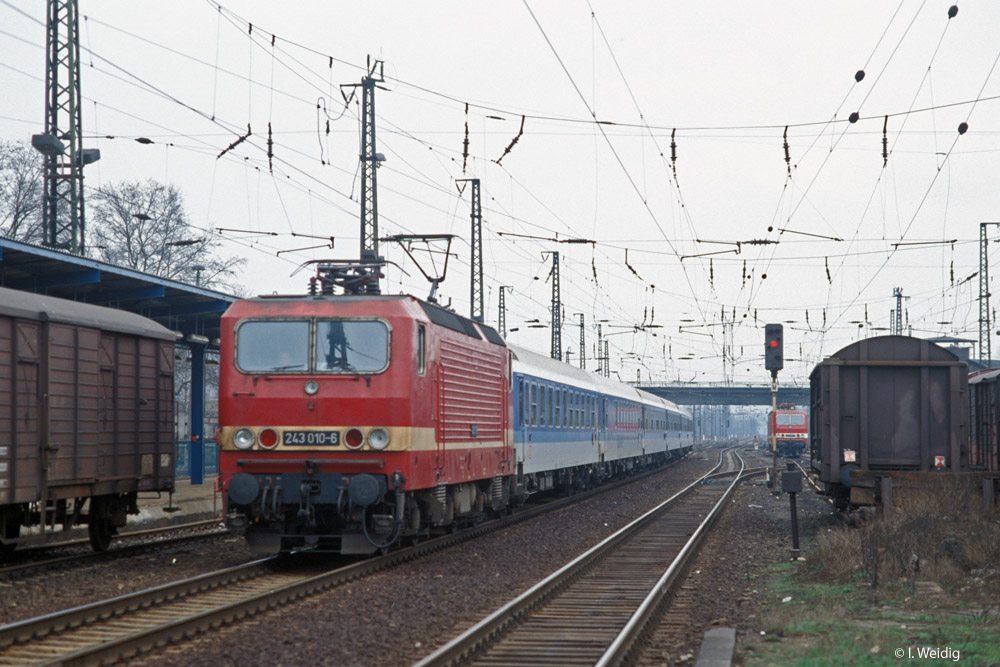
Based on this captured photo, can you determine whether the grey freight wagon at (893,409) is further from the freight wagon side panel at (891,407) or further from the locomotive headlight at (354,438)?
the locomotive headlight at (354,438)

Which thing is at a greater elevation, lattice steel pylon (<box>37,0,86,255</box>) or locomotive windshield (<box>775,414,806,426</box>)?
lattice steel pylon (<box>37,0,86,255</box>)

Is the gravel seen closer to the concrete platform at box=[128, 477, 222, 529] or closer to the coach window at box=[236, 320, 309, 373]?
the coach window at box=[236, 320, 309, 373]

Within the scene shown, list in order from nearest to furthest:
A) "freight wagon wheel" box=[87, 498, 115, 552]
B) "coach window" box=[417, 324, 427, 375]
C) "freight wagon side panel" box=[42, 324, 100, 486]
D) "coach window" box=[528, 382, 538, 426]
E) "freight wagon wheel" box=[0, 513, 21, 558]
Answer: "freight wagon wheel" box=[0, 513, 21, 558]
"freight wagon side panel" box=[42, 324, 100, 486]
"coach window" box=[417, 324, 427, 375]
"freight wagon wheel" box=[87, 498, 115, 552]
"coach window" box=[528, 382, 538, 426]

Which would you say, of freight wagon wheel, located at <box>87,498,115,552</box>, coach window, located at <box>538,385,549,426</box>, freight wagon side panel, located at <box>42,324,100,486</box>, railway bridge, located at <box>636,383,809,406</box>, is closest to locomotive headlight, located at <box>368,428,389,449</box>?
freight wagon side panel, located at <box>42,324,100,486</box>

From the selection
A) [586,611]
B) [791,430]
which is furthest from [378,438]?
[791,430]

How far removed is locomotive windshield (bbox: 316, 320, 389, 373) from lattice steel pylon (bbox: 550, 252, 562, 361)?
25.5 metres

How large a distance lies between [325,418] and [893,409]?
9.72 m

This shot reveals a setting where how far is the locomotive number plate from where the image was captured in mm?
12898

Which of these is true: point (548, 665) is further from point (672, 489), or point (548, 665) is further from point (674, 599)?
point (672, 489)

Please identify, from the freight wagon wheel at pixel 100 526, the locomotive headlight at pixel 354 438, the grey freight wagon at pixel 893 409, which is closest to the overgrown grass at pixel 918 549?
the grey freight wagon at pixel 893 409

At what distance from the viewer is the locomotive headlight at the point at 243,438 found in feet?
42.6

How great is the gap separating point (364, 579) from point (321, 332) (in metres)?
3.09

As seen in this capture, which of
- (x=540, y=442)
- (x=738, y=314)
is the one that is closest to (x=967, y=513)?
(x=540, y=442)

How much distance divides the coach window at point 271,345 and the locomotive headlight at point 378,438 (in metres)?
1.26
